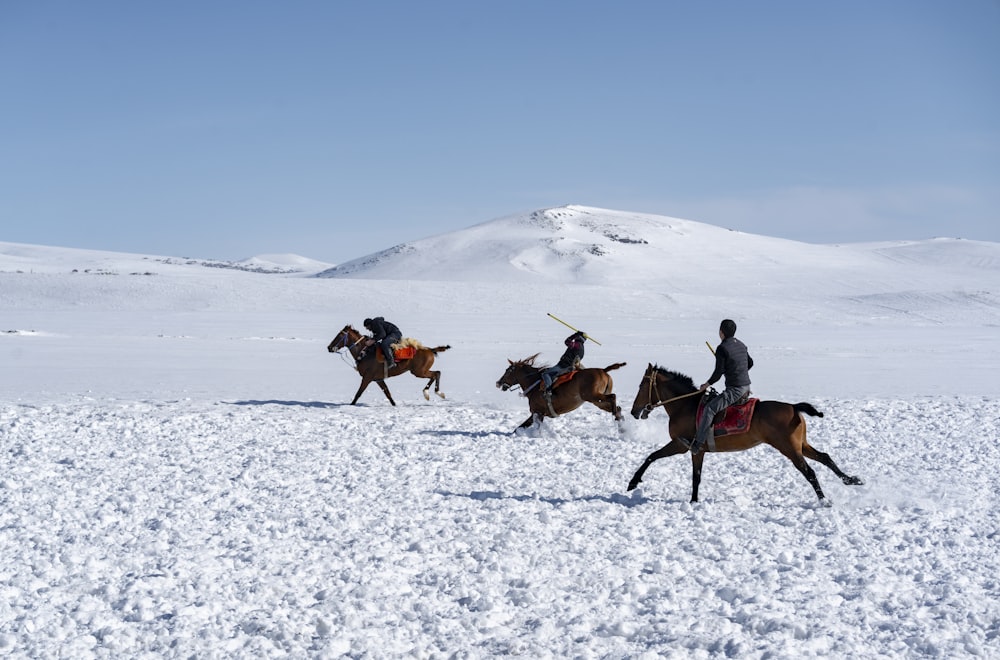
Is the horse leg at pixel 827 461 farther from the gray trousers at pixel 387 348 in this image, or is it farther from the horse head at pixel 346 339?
the horse head at pixel 346 339

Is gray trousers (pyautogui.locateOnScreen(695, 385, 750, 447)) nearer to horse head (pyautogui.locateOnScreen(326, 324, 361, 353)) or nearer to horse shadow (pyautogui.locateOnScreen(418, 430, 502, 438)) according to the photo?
horse shadow (pyautogui.locateOnScreen(418, 430, 502, 438))

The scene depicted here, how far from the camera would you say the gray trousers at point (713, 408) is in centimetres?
1041

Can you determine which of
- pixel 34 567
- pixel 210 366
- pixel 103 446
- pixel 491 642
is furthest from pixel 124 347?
pixel 491 642

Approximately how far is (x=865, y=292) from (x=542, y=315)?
38.9m

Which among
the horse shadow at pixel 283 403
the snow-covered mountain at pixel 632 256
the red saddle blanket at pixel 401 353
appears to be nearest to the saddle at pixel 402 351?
the red saddle blanket at pixel 401 353

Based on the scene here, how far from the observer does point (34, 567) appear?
26.2 ft

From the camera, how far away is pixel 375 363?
720 inches

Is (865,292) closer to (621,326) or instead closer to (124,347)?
(621,326)

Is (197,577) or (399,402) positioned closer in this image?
(197,577)

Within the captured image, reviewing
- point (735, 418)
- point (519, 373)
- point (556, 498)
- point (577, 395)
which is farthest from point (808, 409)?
point (519, 373)

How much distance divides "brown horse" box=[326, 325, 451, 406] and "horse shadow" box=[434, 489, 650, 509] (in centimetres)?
752

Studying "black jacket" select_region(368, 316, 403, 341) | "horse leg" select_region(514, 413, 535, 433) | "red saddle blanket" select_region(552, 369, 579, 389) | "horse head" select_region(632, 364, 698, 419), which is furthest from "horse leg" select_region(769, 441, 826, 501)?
"black jacket" select_region(368, 316, 403, 341)

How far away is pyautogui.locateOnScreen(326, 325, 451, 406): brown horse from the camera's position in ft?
60.1

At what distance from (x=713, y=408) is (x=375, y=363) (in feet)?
30.9
